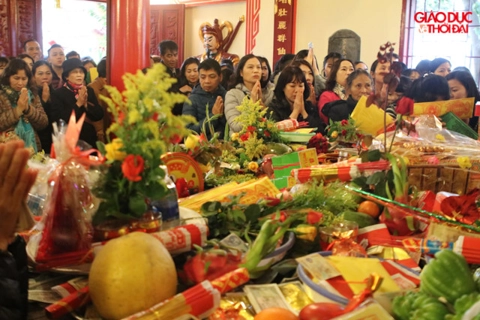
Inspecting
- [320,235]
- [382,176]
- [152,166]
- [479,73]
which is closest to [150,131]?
[152,166]

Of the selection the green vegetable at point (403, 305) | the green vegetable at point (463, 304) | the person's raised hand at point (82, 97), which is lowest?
the green vegetable at point (403, 305)

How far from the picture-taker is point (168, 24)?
8180 millimetres

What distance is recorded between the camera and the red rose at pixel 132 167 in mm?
995

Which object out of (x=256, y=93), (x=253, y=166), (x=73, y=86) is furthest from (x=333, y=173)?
(x=73, y=86)

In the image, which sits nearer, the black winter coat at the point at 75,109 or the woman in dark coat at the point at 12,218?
the woman in dark coat at the point at 12,218

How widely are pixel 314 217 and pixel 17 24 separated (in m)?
6.04

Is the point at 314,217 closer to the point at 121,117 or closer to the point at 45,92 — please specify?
the point at 121,117

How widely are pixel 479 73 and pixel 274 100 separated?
3.39 m

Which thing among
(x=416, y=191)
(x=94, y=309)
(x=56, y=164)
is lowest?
(x=94, y=309)

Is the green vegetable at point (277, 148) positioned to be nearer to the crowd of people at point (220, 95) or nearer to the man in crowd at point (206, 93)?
the crowd of people at point (220, 95)

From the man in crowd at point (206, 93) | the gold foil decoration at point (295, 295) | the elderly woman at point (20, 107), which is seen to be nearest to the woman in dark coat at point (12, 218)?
the gold foil decoration at point (295, 295)

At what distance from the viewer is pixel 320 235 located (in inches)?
53.6

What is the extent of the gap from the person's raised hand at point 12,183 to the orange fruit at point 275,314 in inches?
19.1

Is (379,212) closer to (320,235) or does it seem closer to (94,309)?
(320,235)
